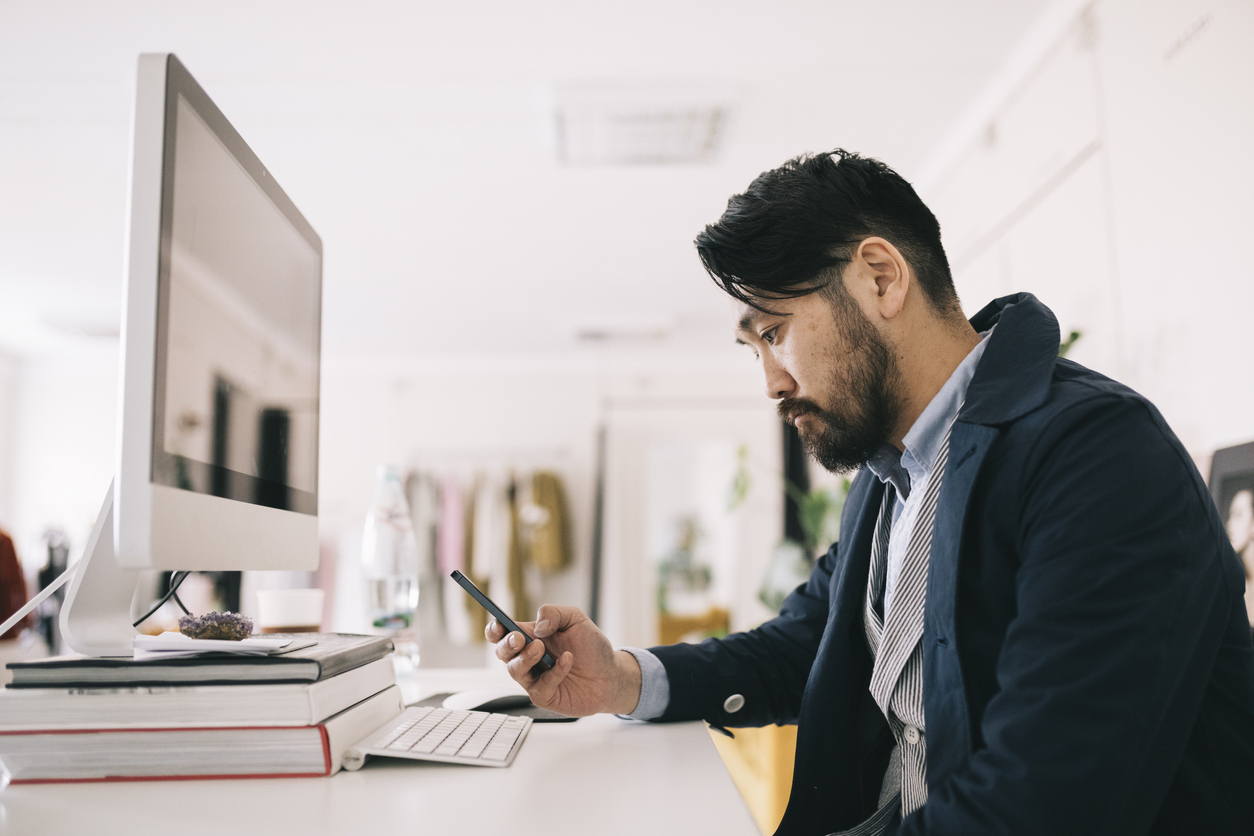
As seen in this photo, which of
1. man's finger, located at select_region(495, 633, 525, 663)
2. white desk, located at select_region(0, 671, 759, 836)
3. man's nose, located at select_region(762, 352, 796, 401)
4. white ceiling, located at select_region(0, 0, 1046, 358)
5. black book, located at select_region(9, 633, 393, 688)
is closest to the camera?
white desk, located at select_region(0, 671, 759, 836)

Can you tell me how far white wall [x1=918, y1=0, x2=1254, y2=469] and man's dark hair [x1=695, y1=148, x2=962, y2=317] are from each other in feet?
2.67

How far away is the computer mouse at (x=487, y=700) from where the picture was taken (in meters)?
1.02

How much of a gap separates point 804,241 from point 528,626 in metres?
0.54

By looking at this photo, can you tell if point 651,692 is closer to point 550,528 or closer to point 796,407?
point 796,407

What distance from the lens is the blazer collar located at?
0.77m

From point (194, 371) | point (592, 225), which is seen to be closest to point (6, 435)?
point (592, 225)

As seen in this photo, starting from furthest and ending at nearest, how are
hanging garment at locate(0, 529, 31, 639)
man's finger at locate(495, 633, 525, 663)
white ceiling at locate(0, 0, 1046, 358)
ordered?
white ceiling at locate(0, 0, 1046, 358), hanging garment at locate(0, 529, 31, 639), man's finger at locate(495, 633, 525, 663)

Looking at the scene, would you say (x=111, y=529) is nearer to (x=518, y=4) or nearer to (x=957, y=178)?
(x=518, y=4)

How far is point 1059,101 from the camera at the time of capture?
209 centimetres

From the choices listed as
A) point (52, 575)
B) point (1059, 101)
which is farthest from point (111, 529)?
point (52, 575)

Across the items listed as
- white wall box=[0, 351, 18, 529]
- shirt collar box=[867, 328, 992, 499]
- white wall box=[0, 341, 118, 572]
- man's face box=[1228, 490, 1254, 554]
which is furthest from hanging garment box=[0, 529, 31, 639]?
white wall box=[0, 351, 18, 529]

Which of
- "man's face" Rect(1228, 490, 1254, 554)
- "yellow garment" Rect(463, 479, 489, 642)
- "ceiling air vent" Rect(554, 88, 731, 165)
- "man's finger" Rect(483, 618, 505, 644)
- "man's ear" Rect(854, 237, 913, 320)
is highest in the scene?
"ceiling air vent" Rect(554, 88, 731, 165)

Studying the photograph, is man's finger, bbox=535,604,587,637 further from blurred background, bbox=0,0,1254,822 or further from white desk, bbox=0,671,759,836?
blurred background, bbox=0,0,1254,822

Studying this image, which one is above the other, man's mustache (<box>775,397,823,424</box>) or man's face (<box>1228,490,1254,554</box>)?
man's mustache (<box>775,397,823,424</box>)
